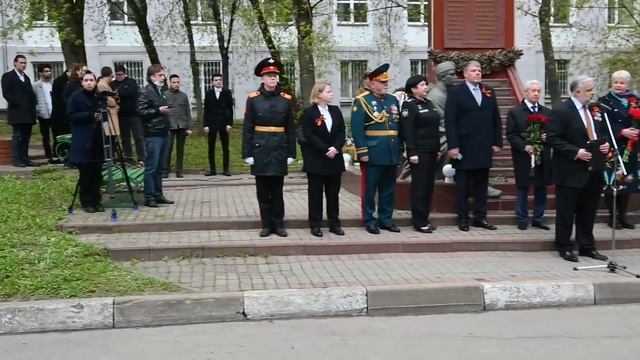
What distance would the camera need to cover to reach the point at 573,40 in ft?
120

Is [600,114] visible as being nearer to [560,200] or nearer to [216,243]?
[560,200]

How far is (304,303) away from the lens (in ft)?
21.6

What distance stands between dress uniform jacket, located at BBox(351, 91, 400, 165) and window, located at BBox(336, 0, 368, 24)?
84.9 feet

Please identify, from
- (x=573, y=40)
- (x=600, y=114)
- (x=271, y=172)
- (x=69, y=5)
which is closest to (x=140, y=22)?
(x=69, y=5)

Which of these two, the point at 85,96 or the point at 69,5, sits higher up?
the point at 69,5

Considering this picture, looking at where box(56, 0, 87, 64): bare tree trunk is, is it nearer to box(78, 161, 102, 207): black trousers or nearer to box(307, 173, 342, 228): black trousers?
box(78, 161, 102, 207): black trousers

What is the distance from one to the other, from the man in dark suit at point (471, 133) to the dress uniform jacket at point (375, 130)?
0.75m

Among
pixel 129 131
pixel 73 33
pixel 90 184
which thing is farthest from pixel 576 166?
pixel 73 33

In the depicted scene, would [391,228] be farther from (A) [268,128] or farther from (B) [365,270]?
(A) [268,128]

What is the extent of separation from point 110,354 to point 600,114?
594 centimetres

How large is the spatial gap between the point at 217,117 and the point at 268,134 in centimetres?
563

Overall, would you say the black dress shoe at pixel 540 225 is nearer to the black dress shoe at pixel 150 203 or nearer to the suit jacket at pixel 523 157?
the suit jacket at pixel 523 157

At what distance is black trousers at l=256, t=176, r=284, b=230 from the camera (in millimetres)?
8688

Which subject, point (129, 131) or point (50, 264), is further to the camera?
point (129, 131)
